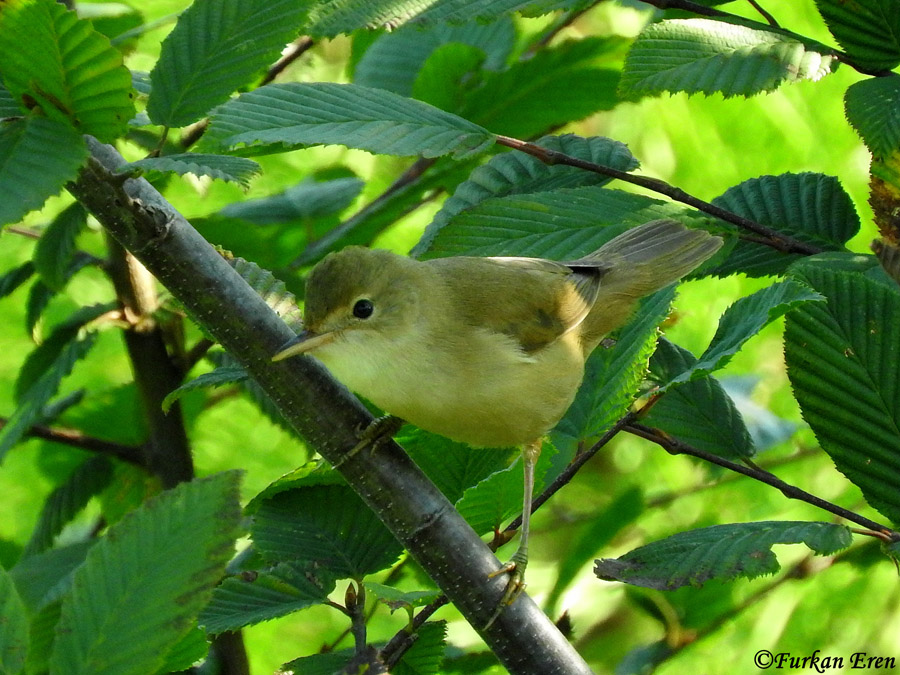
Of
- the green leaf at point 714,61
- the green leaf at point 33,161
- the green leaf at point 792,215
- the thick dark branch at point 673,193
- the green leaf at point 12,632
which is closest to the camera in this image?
the green leaf at point 12,632

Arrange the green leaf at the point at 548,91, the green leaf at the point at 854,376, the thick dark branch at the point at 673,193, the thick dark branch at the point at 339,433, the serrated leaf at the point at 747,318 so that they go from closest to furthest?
the thick dark branch at the point at 339,433
the serrated leaf at the point at 747,318
the green leaf at the point at 854,376
the thick dark branch at the point at 673,193
the green leaf at the point at 548,91

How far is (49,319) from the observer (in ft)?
9.04

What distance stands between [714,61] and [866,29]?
25 centimetres

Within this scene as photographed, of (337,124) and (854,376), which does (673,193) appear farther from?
(337,124)

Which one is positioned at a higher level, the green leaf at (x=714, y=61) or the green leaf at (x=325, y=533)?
the green leaf at (x=714, y=61)

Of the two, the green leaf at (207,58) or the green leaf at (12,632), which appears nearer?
the green leaf at (12,632)

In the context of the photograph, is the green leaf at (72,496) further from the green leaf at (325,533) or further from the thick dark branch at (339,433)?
the thick dark branch at (339,433)

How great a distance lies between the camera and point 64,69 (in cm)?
104

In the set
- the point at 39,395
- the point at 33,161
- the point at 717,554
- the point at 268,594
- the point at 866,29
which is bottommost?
the point at 717,554

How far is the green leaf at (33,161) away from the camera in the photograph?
0.97m

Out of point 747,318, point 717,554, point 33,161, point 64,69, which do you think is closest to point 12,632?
point 33,161

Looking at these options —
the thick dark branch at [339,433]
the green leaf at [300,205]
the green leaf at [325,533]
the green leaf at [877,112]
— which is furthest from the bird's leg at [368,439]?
the green leaf at [300,205]

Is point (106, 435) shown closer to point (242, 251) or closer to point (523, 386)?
point (242, 251)

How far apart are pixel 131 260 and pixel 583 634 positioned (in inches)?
65.7
